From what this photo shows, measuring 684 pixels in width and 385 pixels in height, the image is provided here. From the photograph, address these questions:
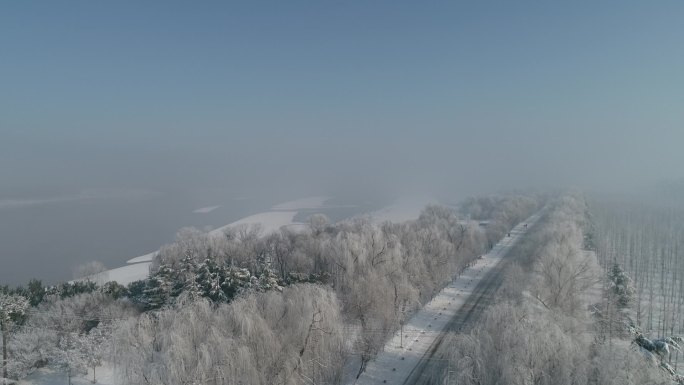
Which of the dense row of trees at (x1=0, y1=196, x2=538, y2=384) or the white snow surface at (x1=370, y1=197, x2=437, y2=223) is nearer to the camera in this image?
the dense row of trees at (x1=0, y1=196, x2=538, y2=384)

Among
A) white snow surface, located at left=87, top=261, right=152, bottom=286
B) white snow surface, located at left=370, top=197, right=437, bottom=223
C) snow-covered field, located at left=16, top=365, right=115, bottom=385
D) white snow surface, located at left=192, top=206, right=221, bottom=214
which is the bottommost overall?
white snow surface, located at left=370, top=197, right=437, bottom=223

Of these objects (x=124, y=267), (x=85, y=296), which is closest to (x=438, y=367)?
(x=85, y=296)

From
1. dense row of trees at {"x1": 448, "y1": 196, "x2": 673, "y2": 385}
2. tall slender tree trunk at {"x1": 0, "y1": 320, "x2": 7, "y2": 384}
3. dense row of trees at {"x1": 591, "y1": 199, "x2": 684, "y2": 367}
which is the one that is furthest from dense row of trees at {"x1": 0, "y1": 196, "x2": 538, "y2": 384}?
dense row of trees at {"x1": 591, "y1": 199, "x2": 684, "y2": 367}

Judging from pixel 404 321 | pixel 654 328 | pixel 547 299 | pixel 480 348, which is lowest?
pixel 654 328

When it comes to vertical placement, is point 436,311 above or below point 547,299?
below

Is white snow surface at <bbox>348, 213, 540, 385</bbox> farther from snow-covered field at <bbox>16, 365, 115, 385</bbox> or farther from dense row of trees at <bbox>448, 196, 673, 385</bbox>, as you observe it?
snow-covered field at <bbox>16, 365, 115, 385</bbox>

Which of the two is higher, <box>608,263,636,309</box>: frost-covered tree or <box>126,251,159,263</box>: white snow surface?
<box>608,263,636,309</box>: frost-covered tree

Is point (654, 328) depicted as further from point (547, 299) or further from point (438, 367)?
point (438, 367)

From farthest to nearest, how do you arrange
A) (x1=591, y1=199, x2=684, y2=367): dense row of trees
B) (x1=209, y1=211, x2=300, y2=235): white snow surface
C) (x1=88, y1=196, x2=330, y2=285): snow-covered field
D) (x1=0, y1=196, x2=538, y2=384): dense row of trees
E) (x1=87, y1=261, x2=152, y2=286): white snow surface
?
(x1=209, y1=211, x2=300, y2=235): white snow surface → (x1=88, y1=196, x2=330, y2=285): snow-covered field → (x1=87, y1=261, x2=152, y2=286): white snow surface → (x1=591, y1=199, x2=684, y2=367): dense row of trees → (x1=0, y1=196, x2=538, y2=384): dense row of trees
